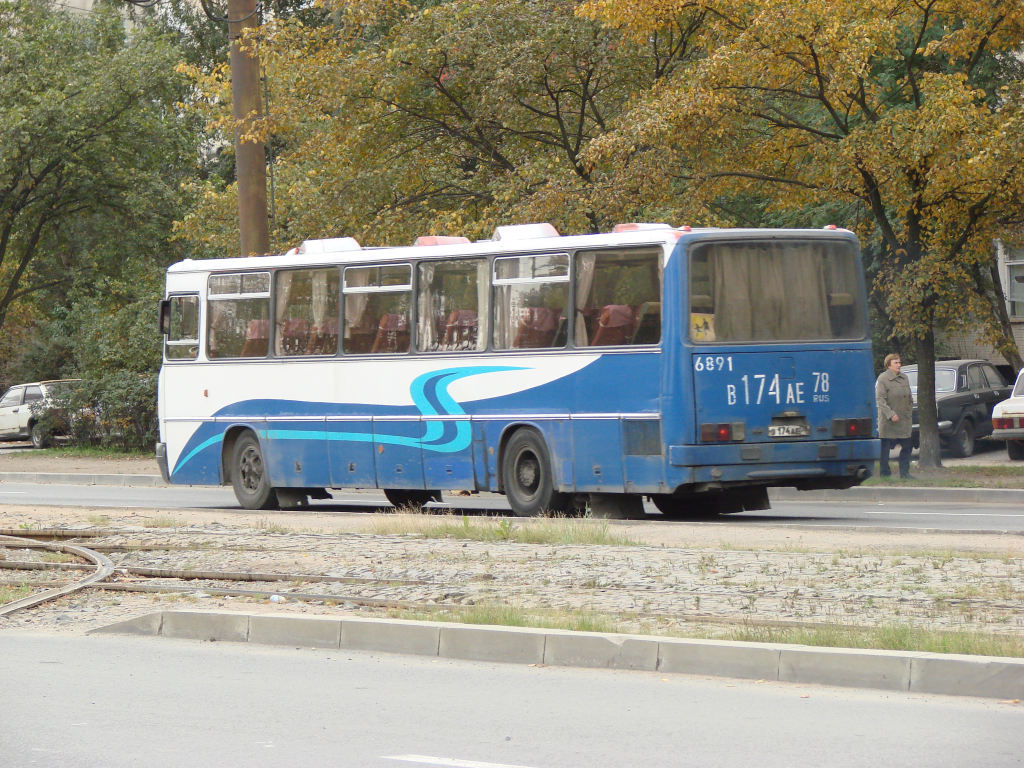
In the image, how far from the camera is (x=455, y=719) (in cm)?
699

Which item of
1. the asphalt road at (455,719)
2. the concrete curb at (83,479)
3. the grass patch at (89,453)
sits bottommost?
the asphalt road at (455,719)

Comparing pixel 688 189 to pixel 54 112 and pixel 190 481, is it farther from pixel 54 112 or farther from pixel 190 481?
pixel 54 112

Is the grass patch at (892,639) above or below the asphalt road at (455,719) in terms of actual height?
above

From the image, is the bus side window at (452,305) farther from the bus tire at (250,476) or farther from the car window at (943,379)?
the car window at (943,379)

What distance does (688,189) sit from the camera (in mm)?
23328

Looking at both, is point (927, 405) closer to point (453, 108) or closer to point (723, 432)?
point (723, 432)

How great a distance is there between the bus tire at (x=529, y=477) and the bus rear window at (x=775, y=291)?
7.50 ft

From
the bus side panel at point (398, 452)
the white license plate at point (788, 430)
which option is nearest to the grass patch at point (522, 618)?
the white license plate at point (788, 430)

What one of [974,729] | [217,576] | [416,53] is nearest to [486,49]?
[416,53]

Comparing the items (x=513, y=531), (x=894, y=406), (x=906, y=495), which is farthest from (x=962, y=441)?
(x=513, y=531)

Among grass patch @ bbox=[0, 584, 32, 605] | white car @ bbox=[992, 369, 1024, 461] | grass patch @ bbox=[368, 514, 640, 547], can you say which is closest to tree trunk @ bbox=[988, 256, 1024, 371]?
white car @ bbox=[992, 369, 1024, 461]

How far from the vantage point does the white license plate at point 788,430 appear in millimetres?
16109

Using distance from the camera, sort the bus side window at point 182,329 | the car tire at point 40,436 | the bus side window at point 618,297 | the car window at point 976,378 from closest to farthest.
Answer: the bus side window at point 618,297 < the bus side window at point 182,329 < the car window at point 976,378 < the car tire at point 40,436

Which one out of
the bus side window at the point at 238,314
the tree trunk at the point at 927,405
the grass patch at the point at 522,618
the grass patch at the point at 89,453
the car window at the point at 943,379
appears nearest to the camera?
the grass patch at the point at 522,618
